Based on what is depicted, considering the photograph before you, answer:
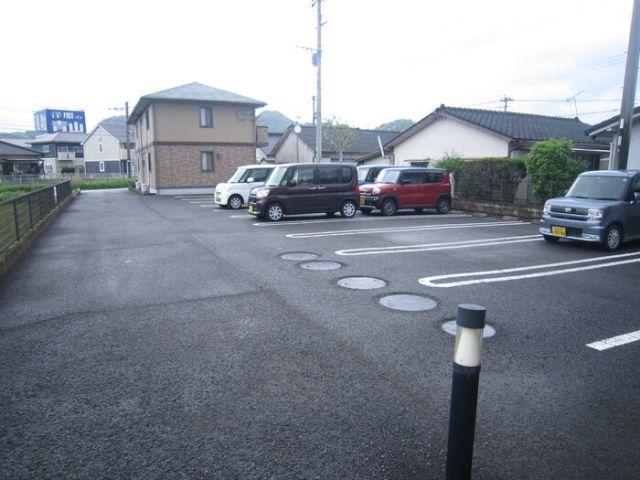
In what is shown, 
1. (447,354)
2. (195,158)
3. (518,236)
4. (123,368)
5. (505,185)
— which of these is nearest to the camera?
(123,368)

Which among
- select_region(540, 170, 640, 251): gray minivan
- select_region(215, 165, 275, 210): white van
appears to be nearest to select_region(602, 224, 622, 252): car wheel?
select_region(540, 170, 640, 251): gray minivan

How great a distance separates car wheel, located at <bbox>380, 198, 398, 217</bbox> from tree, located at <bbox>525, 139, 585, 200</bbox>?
4.73 m

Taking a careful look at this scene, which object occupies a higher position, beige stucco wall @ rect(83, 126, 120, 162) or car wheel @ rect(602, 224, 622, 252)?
beige stucco wall @ rect(83, 126, 120, 162)

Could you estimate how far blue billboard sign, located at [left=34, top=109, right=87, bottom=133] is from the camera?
72.1 meters

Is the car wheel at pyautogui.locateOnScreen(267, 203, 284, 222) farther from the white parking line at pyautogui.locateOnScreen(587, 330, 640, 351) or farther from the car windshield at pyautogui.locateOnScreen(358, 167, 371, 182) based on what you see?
the white parking line at pyautogui.locateOnScreen(587, 330, 640, 351)

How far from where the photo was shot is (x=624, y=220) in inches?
373

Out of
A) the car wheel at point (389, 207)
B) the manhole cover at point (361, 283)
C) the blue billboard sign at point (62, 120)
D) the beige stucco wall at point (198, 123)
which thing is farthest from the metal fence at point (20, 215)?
the blue billboard sign at point (62, 120)

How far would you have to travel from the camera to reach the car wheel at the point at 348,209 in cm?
1491

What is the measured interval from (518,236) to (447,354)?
27.4 feet

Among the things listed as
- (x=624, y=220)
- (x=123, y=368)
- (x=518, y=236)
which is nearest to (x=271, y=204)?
(x=518, y=236)

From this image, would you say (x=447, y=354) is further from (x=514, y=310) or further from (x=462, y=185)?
(x=462, y=185)

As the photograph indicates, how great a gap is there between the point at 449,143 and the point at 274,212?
11.6 metres

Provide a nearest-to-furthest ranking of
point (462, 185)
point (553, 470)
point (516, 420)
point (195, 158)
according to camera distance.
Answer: point (553, 470), point (516, 420), point (462, 185), point (195, 158)

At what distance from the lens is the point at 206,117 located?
93.1 ft
